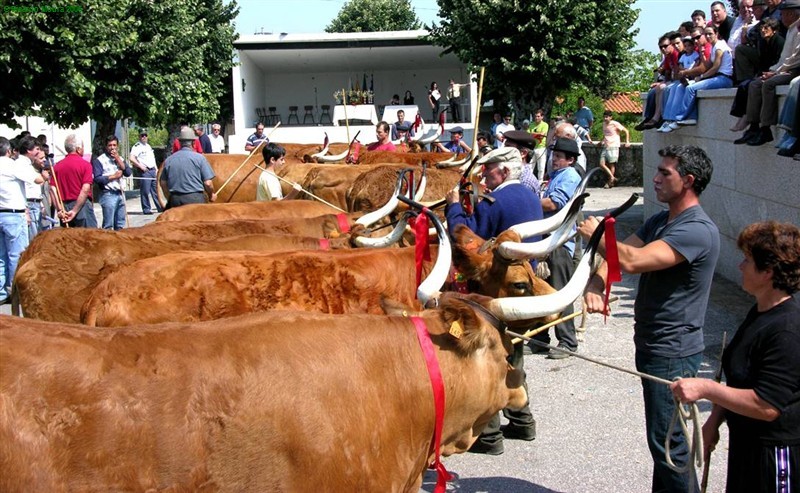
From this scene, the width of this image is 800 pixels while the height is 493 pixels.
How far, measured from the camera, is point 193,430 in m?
3.25

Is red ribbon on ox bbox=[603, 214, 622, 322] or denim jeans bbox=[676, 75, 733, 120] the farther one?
denim jeans bbox=[676, 75, 733, 120]

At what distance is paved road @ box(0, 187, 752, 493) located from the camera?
5688mm

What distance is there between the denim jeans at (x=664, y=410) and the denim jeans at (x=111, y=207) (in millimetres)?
12331

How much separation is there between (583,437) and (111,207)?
11.2 meters

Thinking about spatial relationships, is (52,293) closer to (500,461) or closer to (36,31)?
(500,461)

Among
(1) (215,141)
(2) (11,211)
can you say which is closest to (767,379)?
(2) (11,211)

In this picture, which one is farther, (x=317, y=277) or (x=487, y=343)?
(x=317, y=277)

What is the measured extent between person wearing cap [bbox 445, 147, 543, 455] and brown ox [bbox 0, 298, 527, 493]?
2.36 meters

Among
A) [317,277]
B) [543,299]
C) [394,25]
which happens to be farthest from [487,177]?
[394,25]

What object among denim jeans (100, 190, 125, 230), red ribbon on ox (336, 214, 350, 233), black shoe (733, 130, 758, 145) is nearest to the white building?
denim jeans (100, 190, 125, 230)

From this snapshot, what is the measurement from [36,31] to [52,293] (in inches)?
544

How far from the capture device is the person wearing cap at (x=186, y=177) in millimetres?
12125

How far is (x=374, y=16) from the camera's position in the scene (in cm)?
7519

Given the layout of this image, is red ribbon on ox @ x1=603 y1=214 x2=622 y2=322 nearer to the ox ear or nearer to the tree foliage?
the ox ear
